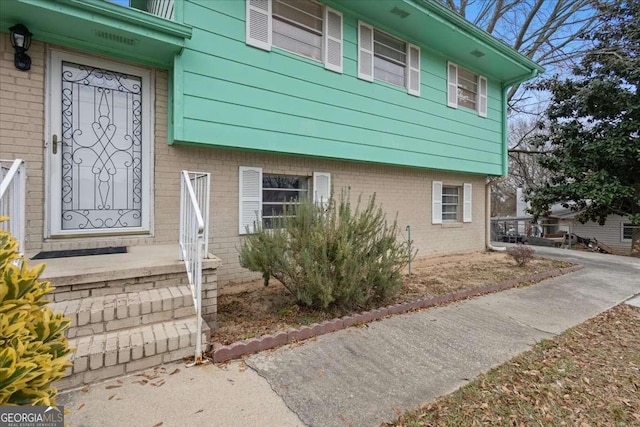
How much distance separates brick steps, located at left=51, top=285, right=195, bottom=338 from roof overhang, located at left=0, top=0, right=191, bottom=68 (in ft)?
9.88

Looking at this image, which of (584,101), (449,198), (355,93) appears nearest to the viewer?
(355,93)

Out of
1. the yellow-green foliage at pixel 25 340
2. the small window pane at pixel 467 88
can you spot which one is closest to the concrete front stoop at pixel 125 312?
the yellow-green foliage at pixel 25 340

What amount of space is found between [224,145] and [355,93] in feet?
9.34

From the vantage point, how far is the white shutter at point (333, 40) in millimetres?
5943

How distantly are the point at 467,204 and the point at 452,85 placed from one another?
3.23 metres

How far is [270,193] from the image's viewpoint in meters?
5.88

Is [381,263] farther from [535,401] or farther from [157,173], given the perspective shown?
[157,173]

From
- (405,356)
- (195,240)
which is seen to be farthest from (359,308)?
(195,240)

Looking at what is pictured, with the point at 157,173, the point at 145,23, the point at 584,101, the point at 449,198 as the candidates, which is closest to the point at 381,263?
the point at 157,173

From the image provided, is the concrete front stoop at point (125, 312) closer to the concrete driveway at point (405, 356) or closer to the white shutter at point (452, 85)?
the concrete driveway at point (405, 356)

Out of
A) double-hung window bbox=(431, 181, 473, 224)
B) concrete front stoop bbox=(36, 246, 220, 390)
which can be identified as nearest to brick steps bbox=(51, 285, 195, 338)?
concrete front stoop bbox=(36, 246, 220, 390)

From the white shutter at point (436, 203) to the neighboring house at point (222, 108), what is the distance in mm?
575

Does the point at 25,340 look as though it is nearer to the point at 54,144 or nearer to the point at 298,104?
the point at 54,144

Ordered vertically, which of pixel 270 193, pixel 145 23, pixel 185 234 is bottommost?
pixel 185 234
